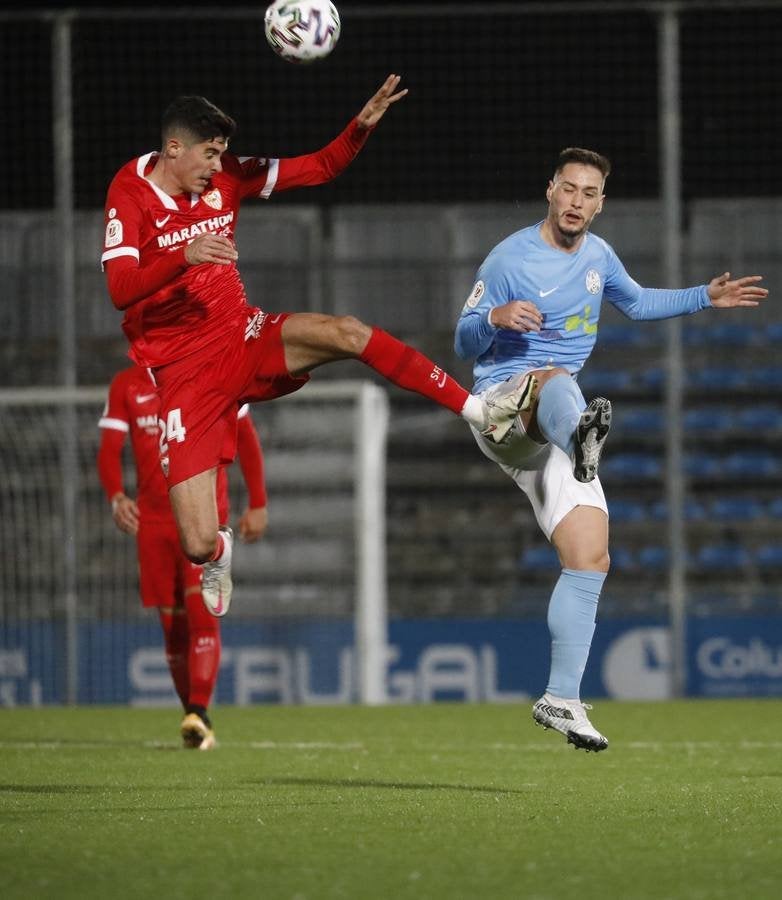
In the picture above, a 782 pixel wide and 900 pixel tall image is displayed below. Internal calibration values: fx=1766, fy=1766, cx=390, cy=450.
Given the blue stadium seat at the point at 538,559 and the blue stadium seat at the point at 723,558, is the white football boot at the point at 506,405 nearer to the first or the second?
the blue stadium seat at the point at 538,559

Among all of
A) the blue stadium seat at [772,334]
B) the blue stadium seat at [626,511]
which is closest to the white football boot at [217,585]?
the blue stadium seat at [626,511]

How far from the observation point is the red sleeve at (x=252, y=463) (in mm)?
8461

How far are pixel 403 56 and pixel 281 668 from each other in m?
4.43

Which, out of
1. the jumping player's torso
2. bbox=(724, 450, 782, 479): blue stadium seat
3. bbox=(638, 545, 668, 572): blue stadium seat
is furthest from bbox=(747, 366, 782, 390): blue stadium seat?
the jumping player's torso

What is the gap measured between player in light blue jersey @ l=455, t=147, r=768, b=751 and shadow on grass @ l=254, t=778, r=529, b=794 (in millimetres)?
511

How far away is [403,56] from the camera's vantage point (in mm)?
12648

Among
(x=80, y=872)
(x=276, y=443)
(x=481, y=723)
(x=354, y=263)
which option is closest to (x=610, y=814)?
(x=80, y=872)

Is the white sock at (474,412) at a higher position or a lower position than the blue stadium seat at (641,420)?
lower

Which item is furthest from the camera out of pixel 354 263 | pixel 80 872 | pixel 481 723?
pixel 354 263

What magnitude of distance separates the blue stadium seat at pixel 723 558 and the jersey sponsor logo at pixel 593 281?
766 centimetres

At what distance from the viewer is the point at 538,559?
1384cm

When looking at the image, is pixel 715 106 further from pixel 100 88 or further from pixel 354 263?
pixel 100 88

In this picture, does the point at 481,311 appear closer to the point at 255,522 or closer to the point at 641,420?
the point at 255,522

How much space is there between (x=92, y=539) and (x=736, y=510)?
202 inches
